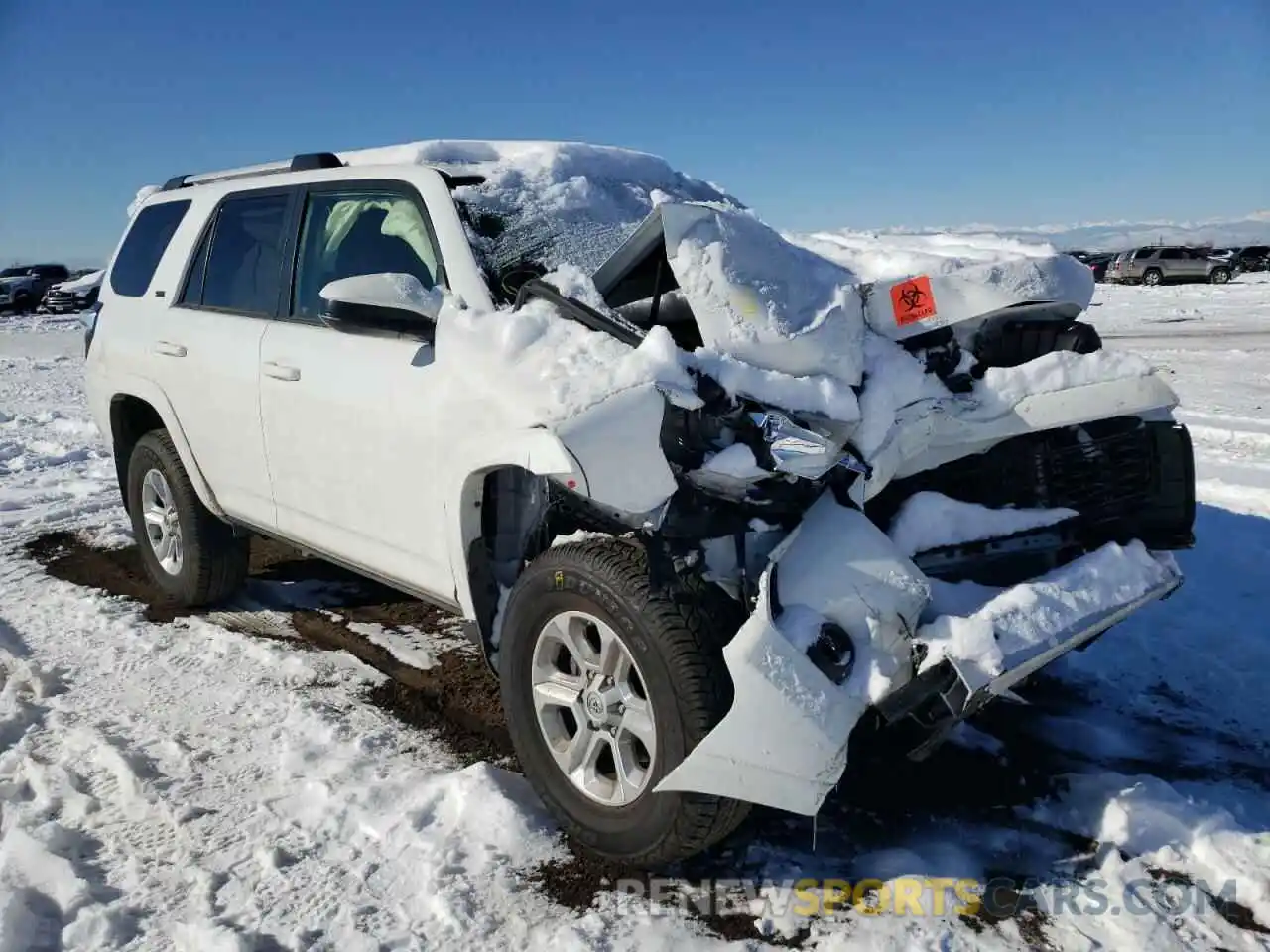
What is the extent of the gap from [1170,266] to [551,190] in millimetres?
36960

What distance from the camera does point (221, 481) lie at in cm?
432

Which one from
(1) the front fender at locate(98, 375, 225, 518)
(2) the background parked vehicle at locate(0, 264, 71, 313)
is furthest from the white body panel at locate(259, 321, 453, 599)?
(2) the background parked vehicle at locate(0, 264, 71, 313)

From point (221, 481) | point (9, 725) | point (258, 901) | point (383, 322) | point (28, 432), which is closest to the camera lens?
point (258, 901)

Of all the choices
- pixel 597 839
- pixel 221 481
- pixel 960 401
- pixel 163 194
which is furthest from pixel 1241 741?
pixel 163 194

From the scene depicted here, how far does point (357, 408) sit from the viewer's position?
332 cm

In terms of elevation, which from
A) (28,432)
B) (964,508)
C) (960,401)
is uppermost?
(960,401)

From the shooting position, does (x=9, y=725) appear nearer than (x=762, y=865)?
No

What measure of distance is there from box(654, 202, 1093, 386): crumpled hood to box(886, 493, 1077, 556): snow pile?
1.36 ft

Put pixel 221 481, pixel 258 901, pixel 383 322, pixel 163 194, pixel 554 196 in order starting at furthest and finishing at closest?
pixel 163 194 < pixel 221 481 < pixel 554 196 < pixel 383 322 < pixel 258 901

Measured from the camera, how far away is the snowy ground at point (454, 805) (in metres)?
2.43

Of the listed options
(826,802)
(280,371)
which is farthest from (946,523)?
(280,371)

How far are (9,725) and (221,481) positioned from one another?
128cm

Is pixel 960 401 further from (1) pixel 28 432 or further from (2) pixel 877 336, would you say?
(1) pixel 28 432

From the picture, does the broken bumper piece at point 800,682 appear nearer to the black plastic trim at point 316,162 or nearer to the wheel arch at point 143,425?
the black plastic trim at point 316,162
